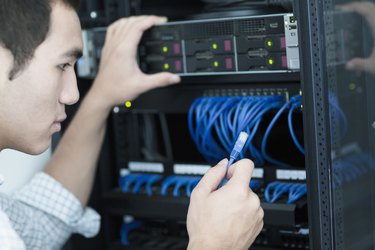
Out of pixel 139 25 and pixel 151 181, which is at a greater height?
pixel 139 25

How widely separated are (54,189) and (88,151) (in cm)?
14

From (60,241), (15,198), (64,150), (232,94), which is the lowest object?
(60,241)

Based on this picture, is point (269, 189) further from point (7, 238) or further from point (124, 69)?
point (7, 238)

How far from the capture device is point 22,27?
1284 mm

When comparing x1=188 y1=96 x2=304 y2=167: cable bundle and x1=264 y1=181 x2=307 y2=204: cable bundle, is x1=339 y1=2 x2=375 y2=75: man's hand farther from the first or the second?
x1=264 y1=181 x2=307 y2=204: cable bundle

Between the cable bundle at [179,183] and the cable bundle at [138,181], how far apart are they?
0.04 metres

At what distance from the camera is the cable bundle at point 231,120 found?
1560 millimetres

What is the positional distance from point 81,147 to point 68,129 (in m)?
0.07

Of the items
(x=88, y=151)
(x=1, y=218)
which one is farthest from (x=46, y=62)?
(x=88, y=151)

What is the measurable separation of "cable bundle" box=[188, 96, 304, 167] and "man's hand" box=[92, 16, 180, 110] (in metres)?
0.13

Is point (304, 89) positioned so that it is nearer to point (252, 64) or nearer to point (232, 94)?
point (252, 64)

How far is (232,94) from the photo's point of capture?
1.66 metres

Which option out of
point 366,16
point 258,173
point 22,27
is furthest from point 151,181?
point 366,16

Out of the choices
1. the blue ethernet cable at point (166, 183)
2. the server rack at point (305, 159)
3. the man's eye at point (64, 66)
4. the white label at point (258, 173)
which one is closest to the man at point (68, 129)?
the man's eye at point (64, 66)
